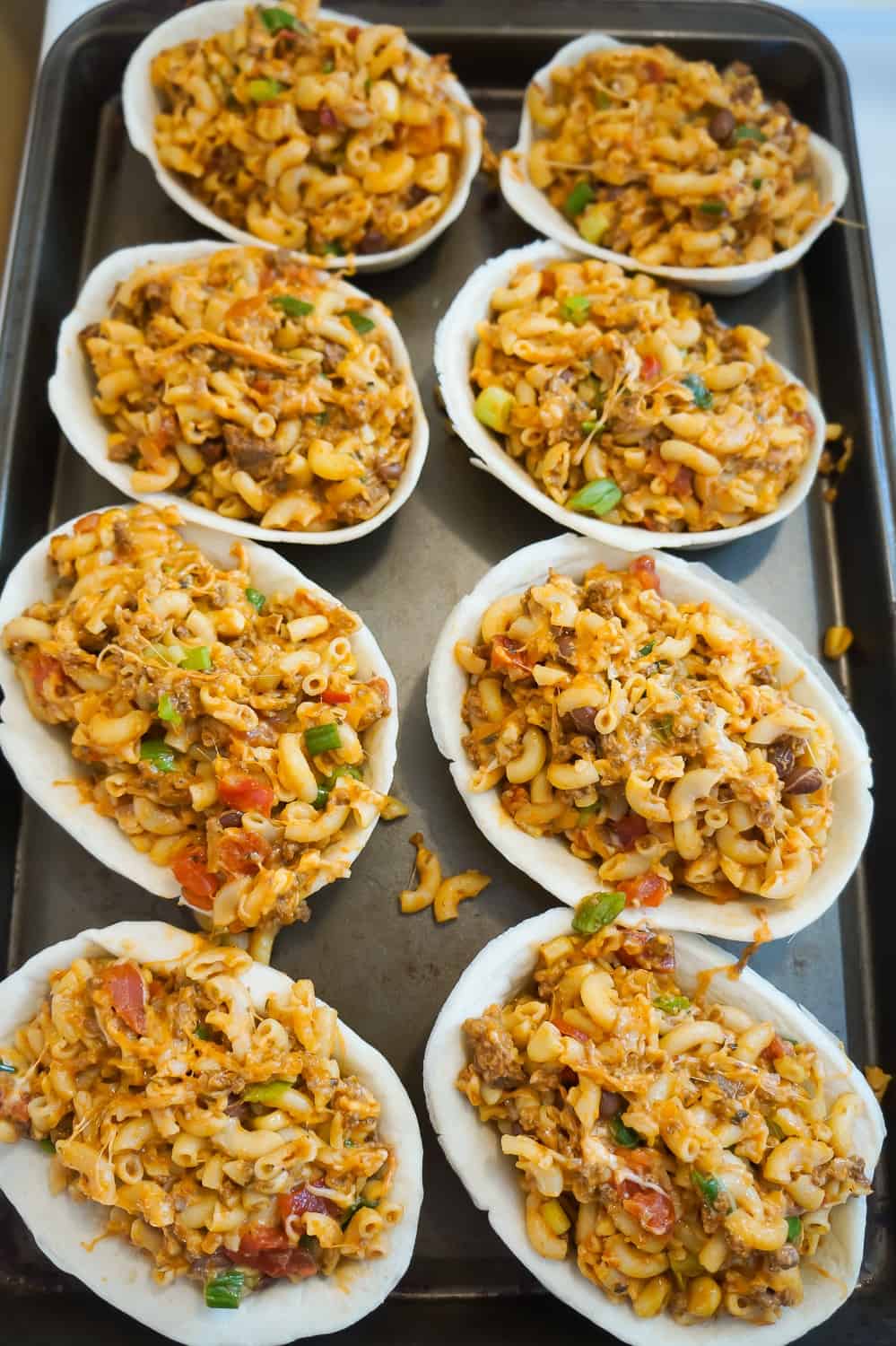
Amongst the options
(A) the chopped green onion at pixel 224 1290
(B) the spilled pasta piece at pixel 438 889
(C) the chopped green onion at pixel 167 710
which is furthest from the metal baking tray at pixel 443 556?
(C) the chopped green onion at pixel 167 710

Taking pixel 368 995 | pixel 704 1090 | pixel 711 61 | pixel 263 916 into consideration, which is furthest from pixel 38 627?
pixel 711 61

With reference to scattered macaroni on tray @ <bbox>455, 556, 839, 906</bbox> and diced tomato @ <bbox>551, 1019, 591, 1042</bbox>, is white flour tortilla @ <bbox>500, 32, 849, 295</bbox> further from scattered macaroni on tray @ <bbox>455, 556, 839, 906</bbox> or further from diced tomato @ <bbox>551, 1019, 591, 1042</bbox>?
diced tomato @ <bbox>551, 1019, 591, 1042</bbox>

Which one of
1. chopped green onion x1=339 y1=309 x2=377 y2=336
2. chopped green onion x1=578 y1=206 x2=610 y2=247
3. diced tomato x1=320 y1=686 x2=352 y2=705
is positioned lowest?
diced tomato x1=320 y1=686 x2=352 y2=705

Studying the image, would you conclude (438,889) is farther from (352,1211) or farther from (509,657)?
Result: (352,1211)

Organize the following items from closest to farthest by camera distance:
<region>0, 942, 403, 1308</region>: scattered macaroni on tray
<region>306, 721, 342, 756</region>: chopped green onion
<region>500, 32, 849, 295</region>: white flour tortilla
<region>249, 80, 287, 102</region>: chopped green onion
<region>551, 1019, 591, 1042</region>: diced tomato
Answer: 1. <region>0, 942, 403, 1308</region>: scattered macaroni on tray
2. <region>551, 1019, 591, 1042</region>: diced tomato
3. <region>306, 721, 342, 756</region>: chopped green onion
4. <region>249, 80, 287, 102</region>: chopped green onion
5. <region>500, 32, 849, 295</region>: white flour tortilla

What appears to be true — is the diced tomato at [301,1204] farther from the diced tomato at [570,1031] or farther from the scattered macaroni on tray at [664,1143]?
the diced tomato at [570,1031]

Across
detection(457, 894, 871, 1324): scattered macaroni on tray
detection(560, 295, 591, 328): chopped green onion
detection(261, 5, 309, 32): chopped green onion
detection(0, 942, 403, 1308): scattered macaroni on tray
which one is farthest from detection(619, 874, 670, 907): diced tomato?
detection(261, 5, 309, 32): chopped green onion
